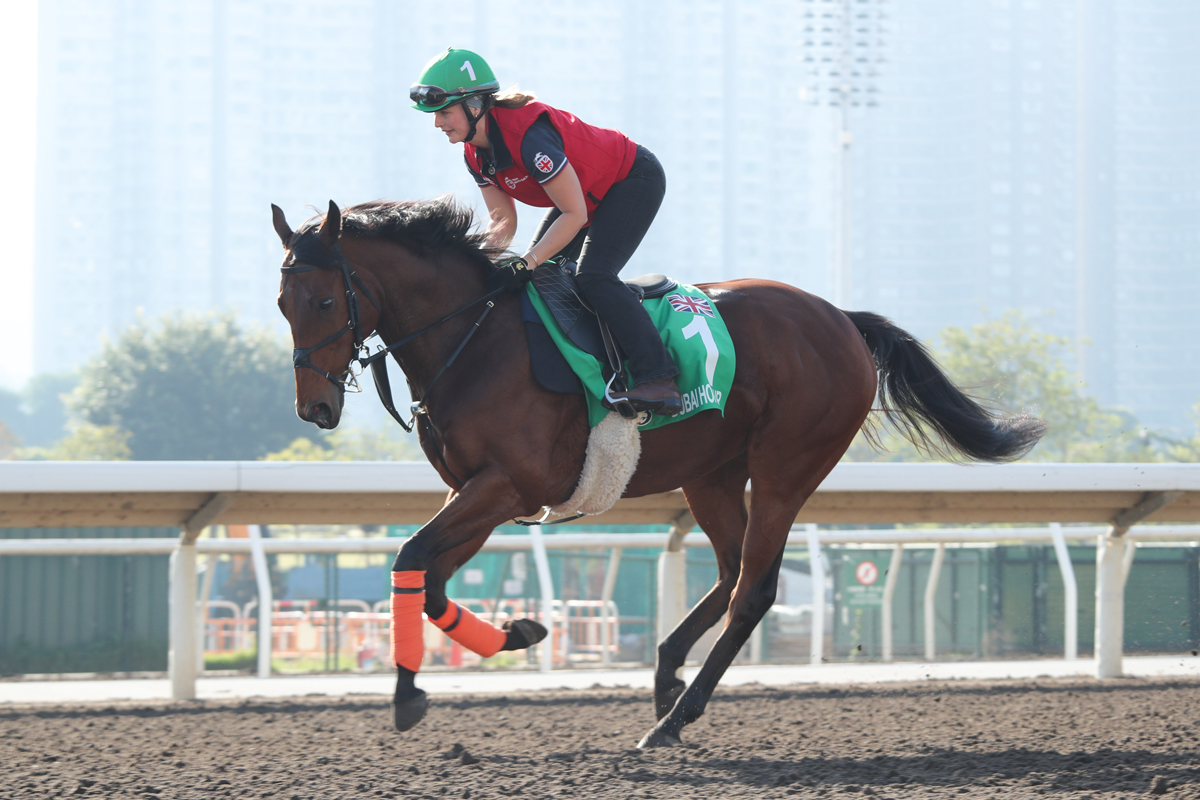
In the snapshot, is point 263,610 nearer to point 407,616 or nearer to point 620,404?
point 407,616

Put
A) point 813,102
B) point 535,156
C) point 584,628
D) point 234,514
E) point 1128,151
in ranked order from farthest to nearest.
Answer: point 1128,151 < point 813,102 < point 584,628 < point 234,514 < point 535,156

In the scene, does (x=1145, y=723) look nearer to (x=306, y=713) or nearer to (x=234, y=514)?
(x=306, y=713)

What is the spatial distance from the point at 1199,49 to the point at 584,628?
124019mm

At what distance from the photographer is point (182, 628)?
6.34m

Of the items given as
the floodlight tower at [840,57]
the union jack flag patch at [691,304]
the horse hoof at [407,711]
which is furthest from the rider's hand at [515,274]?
the floodlight tower at [840,57]

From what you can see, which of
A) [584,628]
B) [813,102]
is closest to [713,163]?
[813,102]

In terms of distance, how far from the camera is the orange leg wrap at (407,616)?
12.6 ft

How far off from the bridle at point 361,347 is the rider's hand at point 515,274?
0.05 metres

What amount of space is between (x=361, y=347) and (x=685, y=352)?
1.21m

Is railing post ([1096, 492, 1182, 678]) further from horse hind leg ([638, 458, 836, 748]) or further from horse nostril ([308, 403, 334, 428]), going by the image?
horse nostril ([308, 403, 334, 428])

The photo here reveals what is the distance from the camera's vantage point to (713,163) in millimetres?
116500

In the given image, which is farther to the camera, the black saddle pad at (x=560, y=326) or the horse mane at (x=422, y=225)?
the horse mane at (x=422, y=225)

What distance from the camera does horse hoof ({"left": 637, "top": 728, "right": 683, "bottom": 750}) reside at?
4.54 metres

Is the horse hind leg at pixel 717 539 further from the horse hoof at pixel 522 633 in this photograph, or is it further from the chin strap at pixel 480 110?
the chin strap at pixel 480 110
